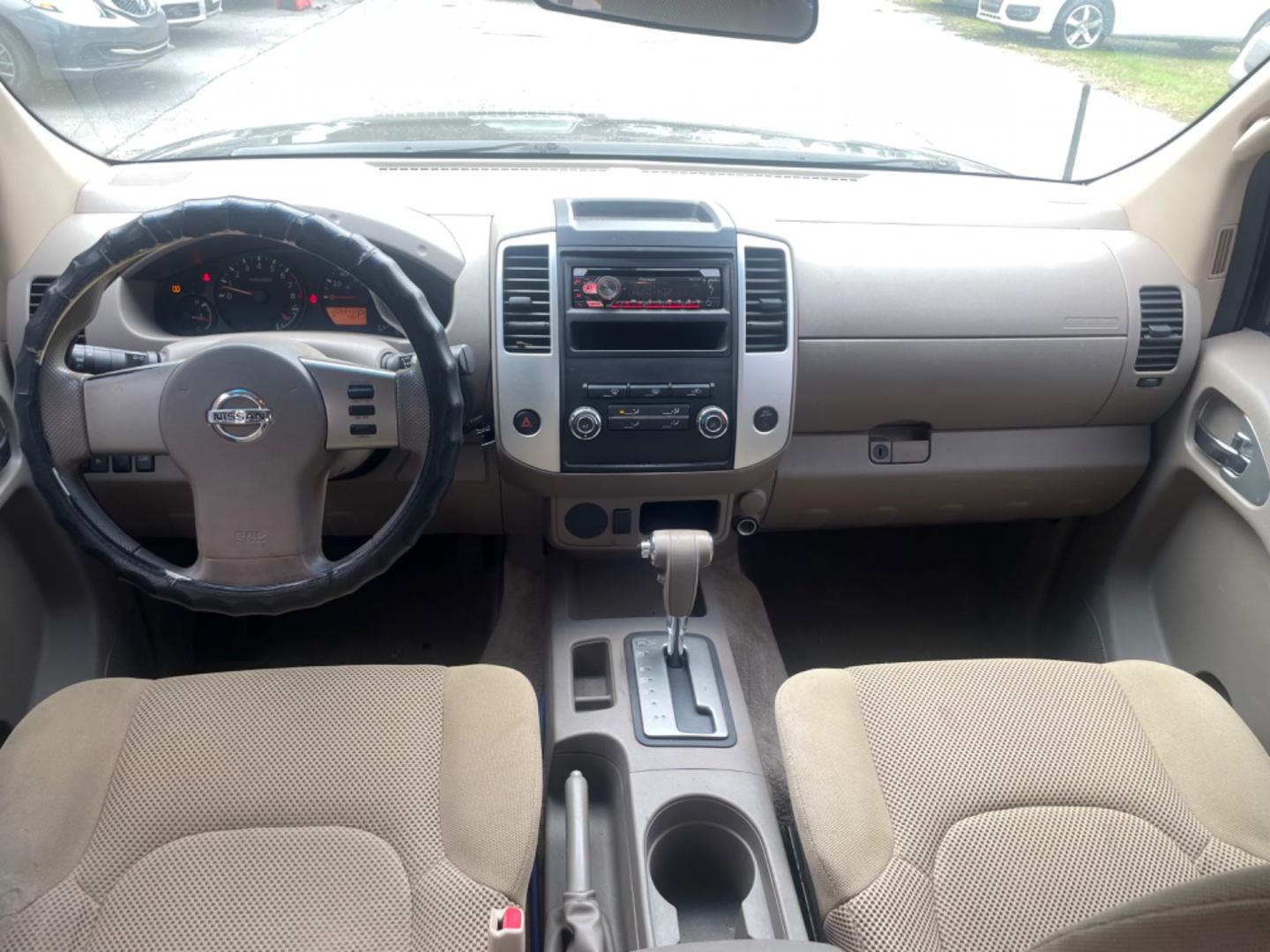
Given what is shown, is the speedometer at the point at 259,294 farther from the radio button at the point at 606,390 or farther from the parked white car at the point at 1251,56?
the parked white car at the point at 1251,56

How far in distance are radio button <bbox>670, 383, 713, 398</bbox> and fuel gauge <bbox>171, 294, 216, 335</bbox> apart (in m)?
0.87

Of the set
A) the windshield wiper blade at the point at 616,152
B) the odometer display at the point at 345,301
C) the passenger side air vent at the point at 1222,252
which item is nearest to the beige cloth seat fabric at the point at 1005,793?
the passenger side air vent at the point at 1222,252

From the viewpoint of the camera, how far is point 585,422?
5.74 feet

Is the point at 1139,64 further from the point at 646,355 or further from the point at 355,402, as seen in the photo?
the point at 355,402

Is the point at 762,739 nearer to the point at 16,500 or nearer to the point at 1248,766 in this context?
the point at 1248,766

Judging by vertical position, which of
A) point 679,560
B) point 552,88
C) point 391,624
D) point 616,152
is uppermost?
point 552,88

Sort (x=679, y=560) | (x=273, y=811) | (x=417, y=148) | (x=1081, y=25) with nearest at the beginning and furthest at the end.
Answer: (x=273, y=811) < (x=679, y=560) < (x=417, y=148) < (x=1081, y=25)

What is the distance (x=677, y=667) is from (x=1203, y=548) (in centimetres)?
113

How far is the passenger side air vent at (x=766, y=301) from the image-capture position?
5.76ft

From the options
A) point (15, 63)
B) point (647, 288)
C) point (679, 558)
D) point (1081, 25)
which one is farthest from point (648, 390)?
point (1081, 25)

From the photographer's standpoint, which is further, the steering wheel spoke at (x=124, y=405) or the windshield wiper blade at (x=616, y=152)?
the windshield wiper blade at (x=616, y=152)

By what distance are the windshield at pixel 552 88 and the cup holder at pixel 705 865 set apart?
142 centimetres

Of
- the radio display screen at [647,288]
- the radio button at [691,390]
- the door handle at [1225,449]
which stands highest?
the radio display screen at [647,288]

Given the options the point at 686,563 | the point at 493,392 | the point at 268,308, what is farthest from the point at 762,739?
the point at 268,308
